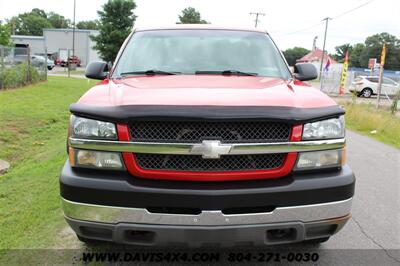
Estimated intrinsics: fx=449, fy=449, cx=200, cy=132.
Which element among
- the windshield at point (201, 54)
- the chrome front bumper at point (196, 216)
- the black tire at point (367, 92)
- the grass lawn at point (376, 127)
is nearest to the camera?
the chrome front bumper at point (196, 216)

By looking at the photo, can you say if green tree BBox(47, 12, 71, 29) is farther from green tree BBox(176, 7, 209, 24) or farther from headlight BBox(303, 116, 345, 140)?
headlight BBox(303, 116, 345, 140)

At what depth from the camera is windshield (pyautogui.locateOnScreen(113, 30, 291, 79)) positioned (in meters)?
4.24

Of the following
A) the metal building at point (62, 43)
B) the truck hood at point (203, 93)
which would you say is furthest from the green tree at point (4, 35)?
the metal building at point (62, 43)

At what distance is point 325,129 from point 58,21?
14451 centimetres

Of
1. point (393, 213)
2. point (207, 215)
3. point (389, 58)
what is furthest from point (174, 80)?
point (389, 58)

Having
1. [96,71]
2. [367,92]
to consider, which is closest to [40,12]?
[367,92]

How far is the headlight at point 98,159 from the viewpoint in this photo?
2.88 metres

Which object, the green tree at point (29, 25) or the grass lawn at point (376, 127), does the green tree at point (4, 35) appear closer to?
the grass lawn at point (376, 127)

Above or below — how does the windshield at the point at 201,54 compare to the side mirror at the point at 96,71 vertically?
above

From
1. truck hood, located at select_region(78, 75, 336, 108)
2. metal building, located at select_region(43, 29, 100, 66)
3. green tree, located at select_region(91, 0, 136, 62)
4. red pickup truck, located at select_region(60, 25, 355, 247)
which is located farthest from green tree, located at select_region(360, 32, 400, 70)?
red pickup truck, located at select_region(60, 25, 355, 247)

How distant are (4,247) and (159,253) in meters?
1.30

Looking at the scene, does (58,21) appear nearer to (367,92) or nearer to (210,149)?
(367,92)

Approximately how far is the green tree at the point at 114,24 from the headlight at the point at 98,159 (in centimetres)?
3748

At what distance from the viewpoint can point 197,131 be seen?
9.34 feet
